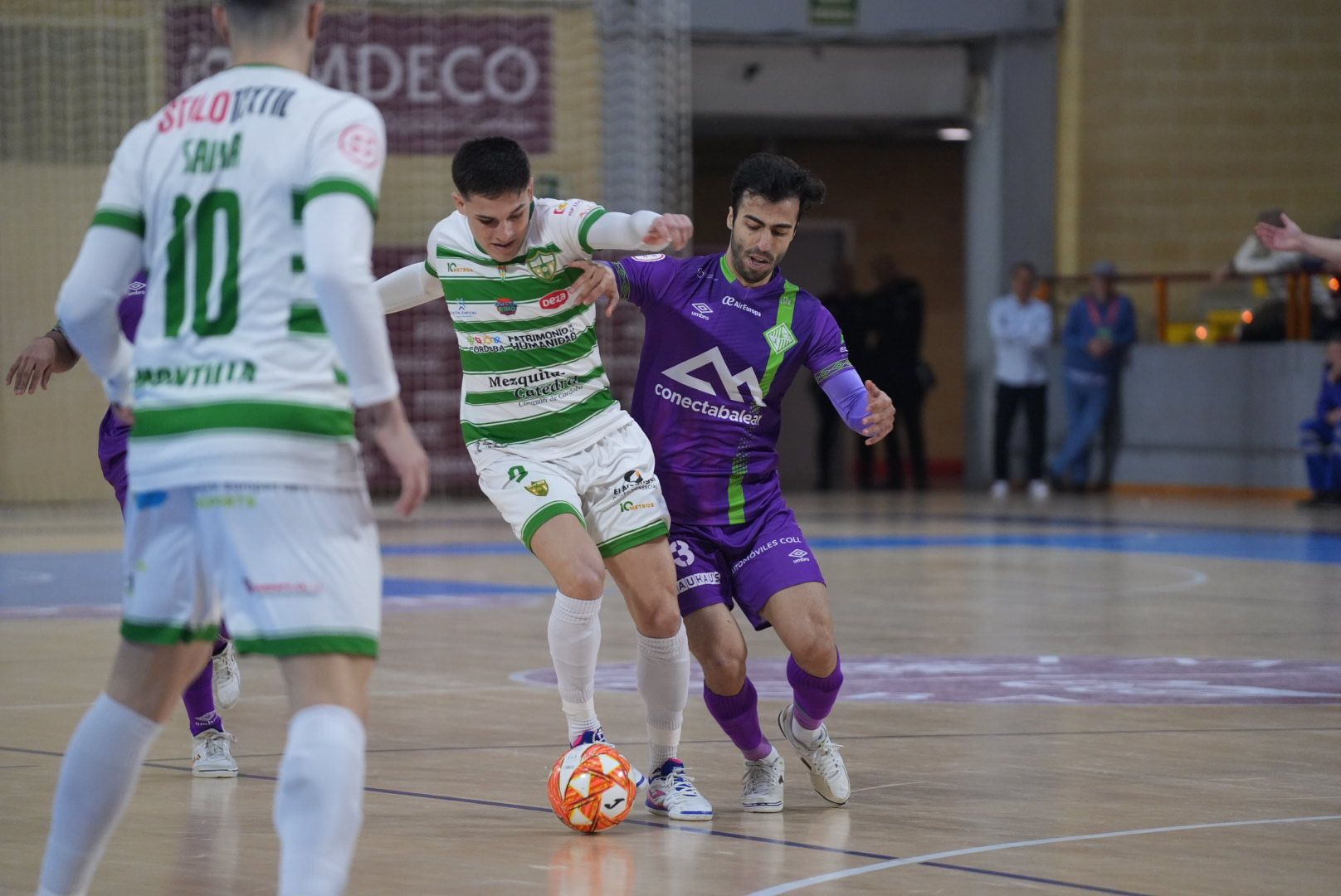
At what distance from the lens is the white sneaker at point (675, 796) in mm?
5098

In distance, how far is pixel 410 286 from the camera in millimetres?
5652

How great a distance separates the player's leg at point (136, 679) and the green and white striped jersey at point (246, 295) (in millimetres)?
97

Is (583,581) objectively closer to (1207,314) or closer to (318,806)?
(318,806)

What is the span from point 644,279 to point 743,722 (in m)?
1.43

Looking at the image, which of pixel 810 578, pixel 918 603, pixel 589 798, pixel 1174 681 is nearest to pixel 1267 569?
pixel 918 603

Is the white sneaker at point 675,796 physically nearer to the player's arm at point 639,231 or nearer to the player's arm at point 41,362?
the player's arm at point 639,231

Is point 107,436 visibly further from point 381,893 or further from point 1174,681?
point 1174,681

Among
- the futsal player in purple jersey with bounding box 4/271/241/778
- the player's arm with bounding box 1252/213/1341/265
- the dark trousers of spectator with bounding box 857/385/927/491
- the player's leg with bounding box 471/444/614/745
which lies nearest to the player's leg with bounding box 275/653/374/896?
the player's leg with bounding box 471/444/614/745

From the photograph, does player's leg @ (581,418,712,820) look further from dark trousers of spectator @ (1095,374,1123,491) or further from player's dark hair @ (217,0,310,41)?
dark trousers of spectator @ (1095,374,1123,491)

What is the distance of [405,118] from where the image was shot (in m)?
19.6

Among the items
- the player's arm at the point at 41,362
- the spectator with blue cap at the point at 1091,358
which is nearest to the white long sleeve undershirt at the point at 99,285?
the player's arm at the point at 41,362

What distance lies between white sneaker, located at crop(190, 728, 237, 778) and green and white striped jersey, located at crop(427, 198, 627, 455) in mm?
1255

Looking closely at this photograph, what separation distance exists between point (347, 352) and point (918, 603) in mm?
7589

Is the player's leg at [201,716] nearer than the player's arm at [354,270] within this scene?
No
